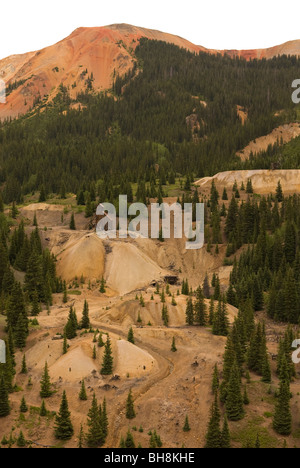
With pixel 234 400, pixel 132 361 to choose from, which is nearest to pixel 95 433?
pixel 234 400

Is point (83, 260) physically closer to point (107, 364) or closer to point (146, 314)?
point (146, 314)

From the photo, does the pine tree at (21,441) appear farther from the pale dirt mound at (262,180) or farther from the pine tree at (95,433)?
the pale dirt mound at (262,180)

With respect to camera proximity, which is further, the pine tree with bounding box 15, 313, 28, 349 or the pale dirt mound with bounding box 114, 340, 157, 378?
the pine tree with bounding box 15, 313, 28, 349

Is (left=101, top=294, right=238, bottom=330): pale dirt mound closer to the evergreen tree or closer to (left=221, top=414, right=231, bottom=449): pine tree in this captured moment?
the evergreen tree

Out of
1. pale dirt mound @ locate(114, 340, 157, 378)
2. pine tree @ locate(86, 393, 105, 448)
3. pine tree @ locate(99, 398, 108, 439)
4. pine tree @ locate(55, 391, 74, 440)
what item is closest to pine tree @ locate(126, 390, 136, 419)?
pine tree @ locate(99, 398, 108, 439)

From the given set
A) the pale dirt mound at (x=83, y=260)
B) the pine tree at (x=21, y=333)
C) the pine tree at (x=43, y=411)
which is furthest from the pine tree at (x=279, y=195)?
the pine tree at (x=43, y=411)
